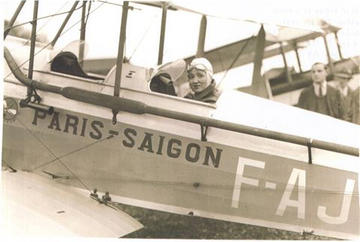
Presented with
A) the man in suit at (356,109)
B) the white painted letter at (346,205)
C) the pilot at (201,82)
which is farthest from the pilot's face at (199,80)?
the man in suit at (356,109)

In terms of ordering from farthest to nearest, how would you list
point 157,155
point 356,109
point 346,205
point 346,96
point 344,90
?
point 344,90, point 346,96, point 356,109, point 157,155, point 346,205

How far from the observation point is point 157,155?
137 inches

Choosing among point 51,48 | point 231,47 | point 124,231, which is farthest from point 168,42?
point 124,231

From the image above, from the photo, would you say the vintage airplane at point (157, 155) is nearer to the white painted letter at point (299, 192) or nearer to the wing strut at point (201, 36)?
the white painted letter at point (299, 192)

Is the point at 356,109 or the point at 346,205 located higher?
the point at 356,109

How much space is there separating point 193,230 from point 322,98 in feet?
9.28

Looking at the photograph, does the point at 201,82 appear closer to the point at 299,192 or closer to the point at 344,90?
the point at 299,192

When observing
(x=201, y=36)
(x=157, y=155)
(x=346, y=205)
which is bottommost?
(x=346, y=205)

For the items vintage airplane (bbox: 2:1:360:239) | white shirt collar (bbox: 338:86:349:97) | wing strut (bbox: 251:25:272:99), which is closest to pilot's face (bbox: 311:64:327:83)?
white shirt collar (bbox: 338:86:349:97)

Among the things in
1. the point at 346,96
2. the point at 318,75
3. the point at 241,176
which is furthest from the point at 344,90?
the point at 241,176

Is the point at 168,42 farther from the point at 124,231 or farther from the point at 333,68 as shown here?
the point at 124,231

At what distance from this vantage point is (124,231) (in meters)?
3.26

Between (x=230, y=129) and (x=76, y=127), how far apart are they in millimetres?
1153

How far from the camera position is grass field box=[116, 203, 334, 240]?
4.23 meters
